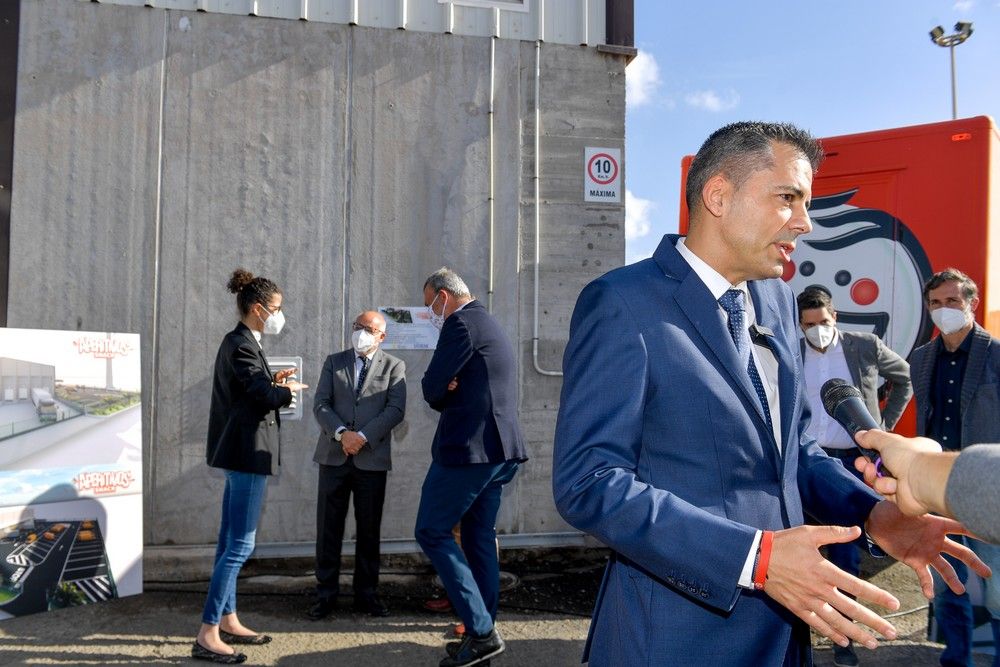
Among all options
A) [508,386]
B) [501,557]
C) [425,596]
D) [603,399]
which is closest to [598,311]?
[603,399]

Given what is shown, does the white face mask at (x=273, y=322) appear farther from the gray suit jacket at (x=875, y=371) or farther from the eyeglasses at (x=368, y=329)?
the gray suit jacket at (x=875, y=371)

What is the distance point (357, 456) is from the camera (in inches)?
203

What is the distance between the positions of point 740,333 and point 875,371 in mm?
3467

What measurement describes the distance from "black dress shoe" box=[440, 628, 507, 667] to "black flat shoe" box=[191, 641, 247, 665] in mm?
1163

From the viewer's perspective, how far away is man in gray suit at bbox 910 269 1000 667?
4.12 metres

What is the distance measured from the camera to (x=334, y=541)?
5223 millimetres

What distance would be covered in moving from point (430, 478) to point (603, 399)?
3028 millimetres

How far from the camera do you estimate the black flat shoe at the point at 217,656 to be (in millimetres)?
4312

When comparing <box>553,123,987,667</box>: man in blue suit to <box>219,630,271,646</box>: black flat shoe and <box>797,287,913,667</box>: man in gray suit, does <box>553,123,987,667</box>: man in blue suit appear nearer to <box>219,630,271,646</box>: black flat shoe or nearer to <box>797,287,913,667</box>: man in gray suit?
<box>797,287,913,667</box>: man in gray suit

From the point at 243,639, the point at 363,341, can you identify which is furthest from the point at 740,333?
the point at 243,639

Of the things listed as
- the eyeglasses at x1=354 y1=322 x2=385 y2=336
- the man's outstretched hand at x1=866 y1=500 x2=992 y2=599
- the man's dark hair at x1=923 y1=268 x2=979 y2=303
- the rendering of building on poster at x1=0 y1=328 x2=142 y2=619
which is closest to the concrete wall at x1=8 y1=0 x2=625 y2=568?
the rendering of building on poster at x1=0 y1=328 x2=142 y2=619

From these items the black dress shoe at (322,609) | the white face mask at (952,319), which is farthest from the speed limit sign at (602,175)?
the black dress shoe at (322,609)

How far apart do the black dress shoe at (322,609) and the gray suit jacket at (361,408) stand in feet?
2.99

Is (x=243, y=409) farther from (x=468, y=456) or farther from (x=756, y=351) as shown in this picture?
(x=756, y=351)
